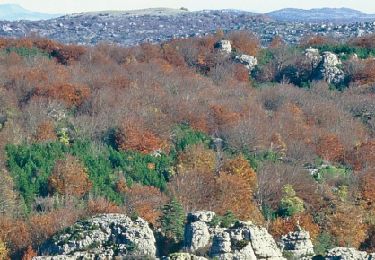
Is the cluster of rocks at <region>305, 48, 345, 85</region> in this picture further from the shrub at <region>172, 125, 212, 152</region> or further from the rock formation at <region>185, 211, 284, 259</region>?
the rock formation at <region>185, 211, 284, 259</region>

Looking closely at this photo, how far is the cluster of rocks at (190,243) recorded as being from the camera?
3719 centimetres

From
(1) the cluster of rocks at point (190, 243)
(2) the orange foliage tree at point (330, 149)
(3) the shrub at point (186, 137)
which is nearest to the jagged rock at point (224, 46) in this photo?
(3) the shrub at point (186, 137)

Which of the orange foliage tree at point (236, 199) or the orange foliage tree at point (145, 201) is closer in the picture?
the orange foliage tree at point (145, 201)

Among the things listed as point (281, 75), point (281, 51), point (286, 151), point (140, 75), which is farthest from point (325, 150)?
point (281, 51)

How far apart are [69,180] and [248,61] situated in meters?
55.6

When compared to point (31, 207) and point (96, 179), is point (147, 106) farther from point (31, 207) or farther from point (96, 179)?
point (31, 207)

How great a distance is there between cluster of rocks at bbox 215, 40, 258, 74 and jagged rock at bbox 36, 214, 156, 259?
74996 millimetres

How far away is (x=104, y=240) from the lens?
3931cm

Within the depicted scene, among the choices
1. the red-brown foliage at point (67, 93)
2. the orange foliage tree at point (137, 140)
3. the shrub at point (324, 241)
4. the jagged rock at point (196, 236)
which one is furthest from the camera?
the red-brown foliage at point (67, 93)

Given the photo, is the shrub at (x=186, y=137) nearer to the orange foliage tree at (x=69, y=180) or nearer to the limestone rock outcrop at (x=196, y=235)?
the orange foliage tree at (x=69, y=180)

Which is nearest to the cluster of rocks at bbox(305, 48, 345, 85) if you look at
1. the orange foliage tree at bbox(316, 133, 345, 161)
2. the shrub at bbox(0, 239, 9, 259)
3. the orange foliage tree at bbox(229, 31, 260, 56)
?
the orange foliage tree at bbox(229, 31, 260, 56)

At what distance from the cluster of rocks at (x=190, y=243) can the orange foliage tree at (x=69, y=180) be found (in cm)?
2107

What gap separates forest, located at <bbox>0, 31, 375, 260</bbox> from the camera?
5644 centimetres

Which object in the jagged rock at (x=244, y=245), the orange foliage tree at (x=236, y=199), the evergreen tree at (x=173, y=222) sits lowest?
the orange foliage tree at (x=236, y=199)
